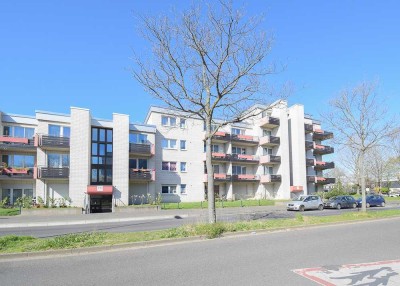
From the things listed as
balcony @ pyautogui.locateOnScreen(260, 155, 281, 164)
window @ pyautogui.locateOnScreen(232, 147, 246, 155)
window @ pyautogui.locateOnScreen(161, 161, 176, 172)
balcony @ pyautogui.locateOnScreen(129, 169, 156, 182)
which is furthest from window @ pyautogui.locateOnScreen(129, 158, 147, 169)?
balcony @ pyautogui.locateOnScreen(260, 155, 281, 164)

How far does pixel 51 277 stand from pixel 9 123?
30.9 meters

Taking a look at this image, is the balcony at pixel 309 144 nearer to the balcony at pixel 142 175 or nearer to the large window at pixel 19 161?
the balcony at pixel 142 175

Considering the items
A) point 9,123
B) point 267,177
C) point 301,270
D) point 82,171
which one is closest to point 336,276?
point 301,270

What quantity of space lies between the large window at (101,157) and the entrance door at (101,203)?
1.53 meters

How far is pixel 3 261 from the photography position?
8023 millimetres

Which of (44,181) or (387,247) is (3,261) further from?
(44,181)

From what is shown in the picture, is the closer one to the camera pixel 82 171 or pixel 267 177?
pixel 82 171

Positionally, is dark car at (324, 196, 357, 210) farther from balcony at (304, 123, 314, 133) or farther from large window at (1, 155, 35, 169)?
large window at (1, 155, 35, 169)

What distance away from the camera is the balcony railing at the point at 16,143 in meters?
30.6

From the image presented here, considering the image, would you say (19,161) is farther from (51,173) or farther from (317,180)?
(317,180)

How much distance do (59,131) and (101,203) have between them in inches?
344

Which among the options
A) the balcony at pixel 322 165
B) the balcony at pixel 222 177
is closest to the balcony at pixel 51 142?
the balcony at pixel 222 177

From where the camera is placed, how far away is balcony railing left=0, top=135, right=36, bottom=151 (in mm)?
30625

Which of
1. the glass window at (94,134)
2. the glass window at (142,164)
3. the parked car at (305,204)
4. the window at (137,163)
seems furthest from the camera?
the glass window at (142,164)
